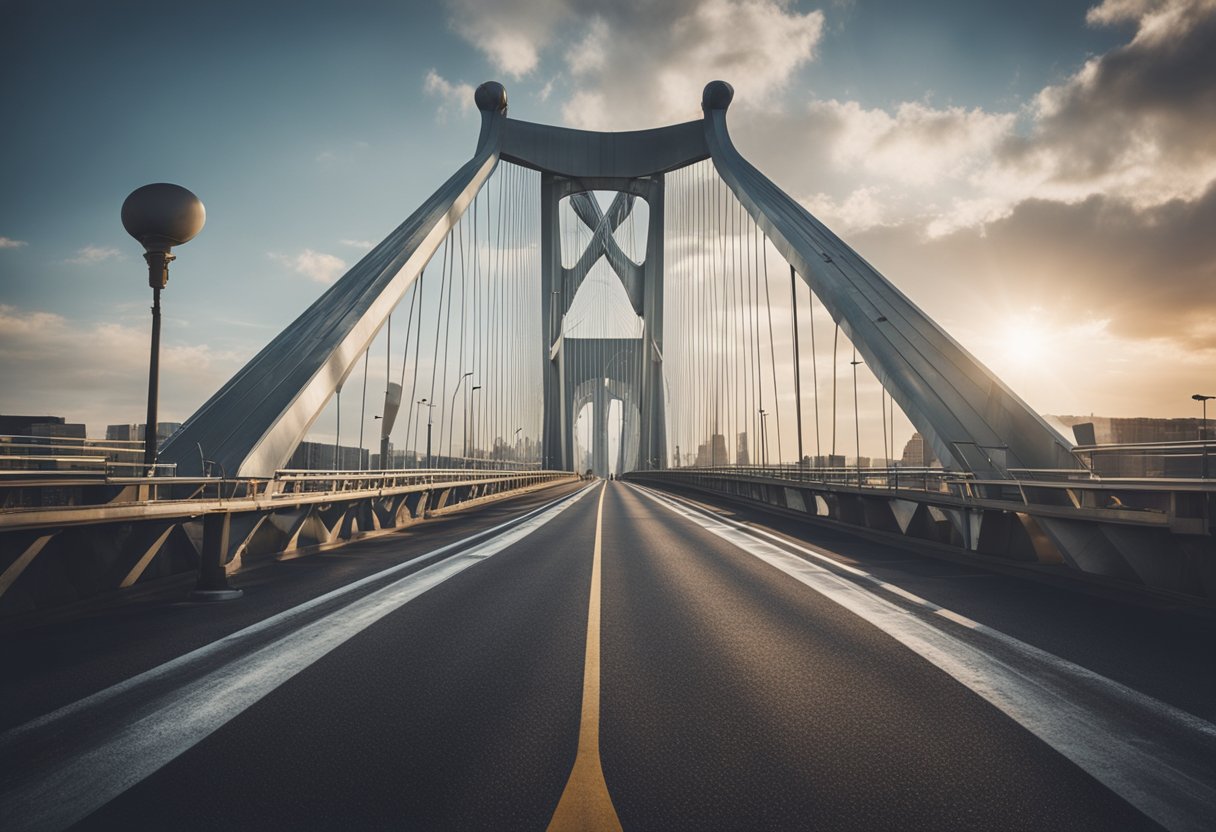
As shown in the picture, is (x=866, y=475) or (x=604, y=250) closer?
(x=866, y=475)

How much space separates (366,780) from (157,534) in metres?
5.89

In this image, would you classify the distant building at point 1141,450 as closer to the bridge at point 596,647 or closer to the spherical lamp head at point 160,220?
the bridge at point 596,647

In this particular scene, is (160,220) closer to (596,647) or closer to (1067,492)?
(596,647)

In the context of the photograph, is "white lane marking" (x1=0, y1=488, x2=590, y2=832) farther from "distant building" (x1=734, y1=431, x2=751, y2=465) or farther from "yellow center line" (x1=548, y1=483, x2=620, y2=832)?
"distant building" (x1=734, y1=431, x2=751, y2=465)

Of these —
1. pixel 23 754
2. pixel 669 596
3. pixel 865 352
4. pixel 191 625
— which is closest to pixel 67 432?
pixel 191 625

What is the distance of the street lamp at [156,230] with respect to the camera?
820 centimetres

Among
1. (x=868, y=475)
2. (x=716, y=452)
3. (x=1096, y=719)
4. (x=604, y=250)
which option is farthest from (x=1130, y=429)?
(x=604, y=250)

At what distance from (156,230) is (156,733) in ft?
22.5

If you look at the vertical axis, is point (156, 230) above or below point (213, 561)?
above

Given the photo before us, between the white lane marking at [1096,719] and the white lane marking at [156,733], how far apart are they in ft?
14.6

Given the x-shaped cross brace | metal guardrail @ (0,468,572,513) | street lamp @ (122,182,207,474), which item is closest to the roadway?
metal guardrail @ (0,468,572,513)

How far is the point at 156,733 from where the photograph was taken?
3730 millimetres

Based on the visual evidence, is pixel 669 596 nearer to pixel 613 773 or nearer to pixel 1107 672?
pixel 1107 672

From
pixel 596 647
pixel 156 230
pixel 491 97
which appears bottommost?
pixel 596 647
